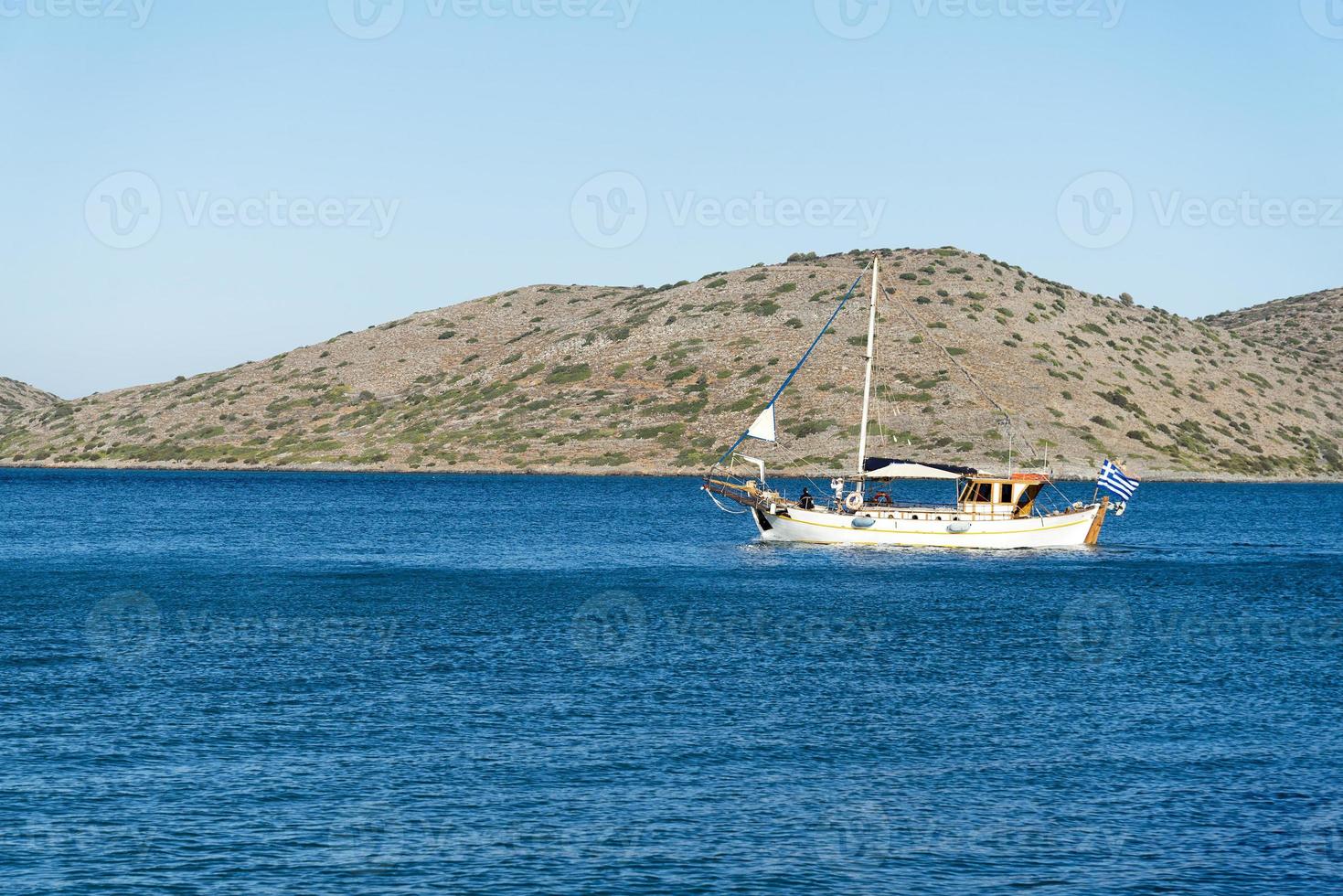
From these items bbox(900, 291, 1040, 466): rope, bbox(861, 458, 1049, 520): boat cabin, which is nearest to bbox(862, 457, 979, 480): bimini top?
bbox(861, 458, 1049, 520): boat cabin

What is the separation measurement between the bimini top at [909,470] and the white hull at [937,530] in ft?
8.61

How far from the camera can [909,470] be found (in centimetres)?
8400

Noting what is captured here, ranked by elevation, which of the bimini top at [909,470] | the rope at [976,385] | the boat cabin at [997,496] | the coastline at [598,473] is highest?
the rope at [976,385]

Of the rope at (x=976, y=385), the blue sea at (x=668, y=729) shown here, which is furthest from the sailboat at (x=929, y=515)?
the rope at (x=976, y=385)

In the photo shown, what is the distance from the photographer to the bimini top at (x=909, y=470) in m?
82.9

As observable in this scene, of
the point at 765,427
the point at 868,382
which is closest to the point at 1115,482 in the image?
the point at 868,382

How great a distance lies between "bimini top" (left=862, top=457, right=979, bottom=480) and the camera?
82875 millimetres

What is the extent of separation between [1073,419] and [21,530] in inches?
4498

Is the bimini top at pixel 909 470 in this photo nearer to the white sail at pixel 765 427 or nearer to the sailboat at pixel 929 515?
the sailboat at pixel 929 515

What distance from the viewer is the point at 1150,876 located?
24625 millimetres

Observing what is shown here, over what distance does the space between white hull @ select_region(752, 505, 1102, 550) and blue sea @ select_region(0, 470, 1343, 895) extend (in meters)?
7.64

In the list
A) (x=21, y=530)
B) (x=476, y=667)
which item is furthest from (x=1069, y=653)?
(x=21, y=530)

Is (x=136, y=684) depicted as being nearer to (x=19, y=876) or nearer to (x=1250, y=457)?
A: (x=19, y=876)

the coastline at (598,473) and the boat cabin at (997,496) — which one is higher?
the coastline at (598,473)
